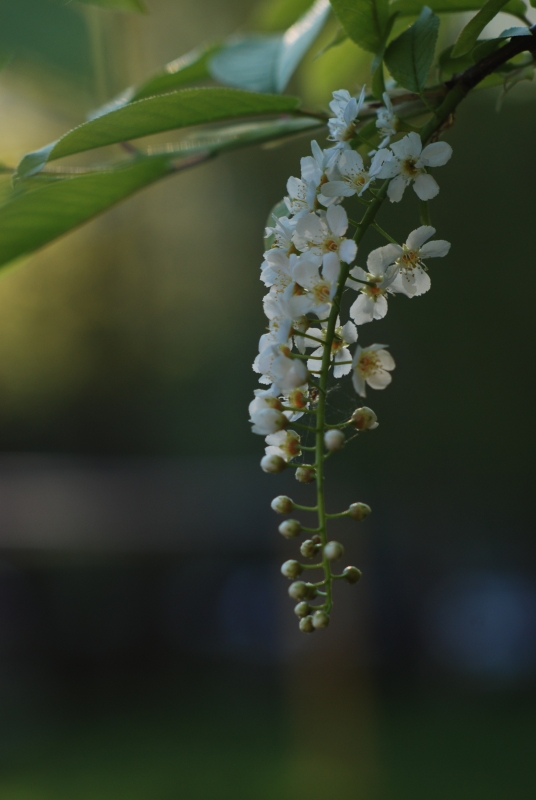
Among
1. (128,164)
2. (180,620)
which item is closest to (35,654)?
(180,620)

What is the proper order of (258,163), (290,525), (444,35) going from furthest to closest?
(258,163) → (444,35) → (290,525)

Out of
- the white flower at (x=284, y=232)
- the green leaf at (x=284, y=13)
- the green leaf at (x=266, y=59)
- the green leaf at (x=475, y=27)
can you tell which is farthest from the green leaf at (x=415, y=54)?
the green leaf at (x=284, y=13)

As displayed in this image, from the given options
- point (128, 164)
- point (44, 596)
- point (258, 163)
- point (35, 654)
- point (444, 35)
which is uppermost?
point (258, 163)

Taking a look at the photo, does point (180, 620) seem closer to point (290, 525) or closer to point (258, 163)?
point (258, 163)

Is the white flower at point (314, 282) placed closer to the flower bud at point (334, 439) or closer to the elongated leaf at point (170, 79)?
the flower bud at point (334, 439)

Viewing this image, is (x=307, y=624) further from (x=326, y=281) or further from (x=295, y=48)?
(x=295, y=48)

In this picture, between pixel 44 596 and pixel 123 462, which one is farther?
pixel 123 462

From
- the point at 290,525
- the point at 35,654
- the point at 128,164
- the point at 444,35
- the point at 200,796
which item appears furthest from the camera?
the point at 35,654
